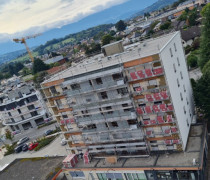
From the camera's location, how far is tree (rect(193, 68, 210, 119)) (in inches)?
1537

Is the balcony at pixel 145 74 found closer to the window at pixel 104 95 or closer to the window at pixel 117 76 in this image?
the window at pixel 117 76

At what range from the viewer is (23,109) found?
81.1 metres

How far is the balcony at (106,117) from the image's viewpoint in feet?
112

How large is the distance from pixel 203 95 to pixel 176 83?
335 inches

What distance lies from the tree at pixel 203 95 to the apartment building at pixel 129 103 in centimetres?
163

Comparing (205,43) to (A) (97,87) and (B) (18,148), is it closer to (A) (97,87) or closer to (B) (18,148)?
(A) (97,87)

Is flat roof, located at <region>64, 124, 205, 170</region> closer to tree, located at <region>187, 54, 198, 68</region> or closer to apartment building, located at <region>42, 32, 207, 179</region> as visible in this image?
apartment building, located at <region>42, 32, 207, 179</region>

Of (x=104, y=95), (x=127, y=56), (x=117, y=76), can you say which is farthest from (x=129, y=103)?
(x=127, y=56)

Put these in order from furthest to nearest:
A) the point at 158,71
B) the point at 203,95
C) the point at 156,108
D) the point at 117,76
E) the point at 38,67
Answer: the point at 38,67 → the point at 203,95 → the point at 117,76 → the point at 156,108 → the point at 158,71

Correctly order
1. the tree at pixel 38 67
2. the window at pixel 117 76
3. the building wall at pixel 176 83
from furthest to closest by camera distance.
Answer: the tree at pixel 38 67 → the window at pixel 117 76 → the building wall at pixel 176 83

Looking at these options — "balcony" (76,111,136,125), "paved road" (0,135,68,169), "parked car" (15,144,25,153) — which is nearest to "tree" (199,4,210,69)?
"balcony" (76,111,136,125)

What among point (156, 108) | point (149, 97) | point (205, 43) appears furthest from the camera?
point (205, 43)

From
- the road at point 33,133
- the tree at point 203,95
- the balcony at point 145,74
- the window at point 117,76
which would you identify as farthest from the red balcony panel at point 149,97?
the road at point 33,133

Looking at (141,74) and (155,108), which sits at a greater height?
(141,74)
